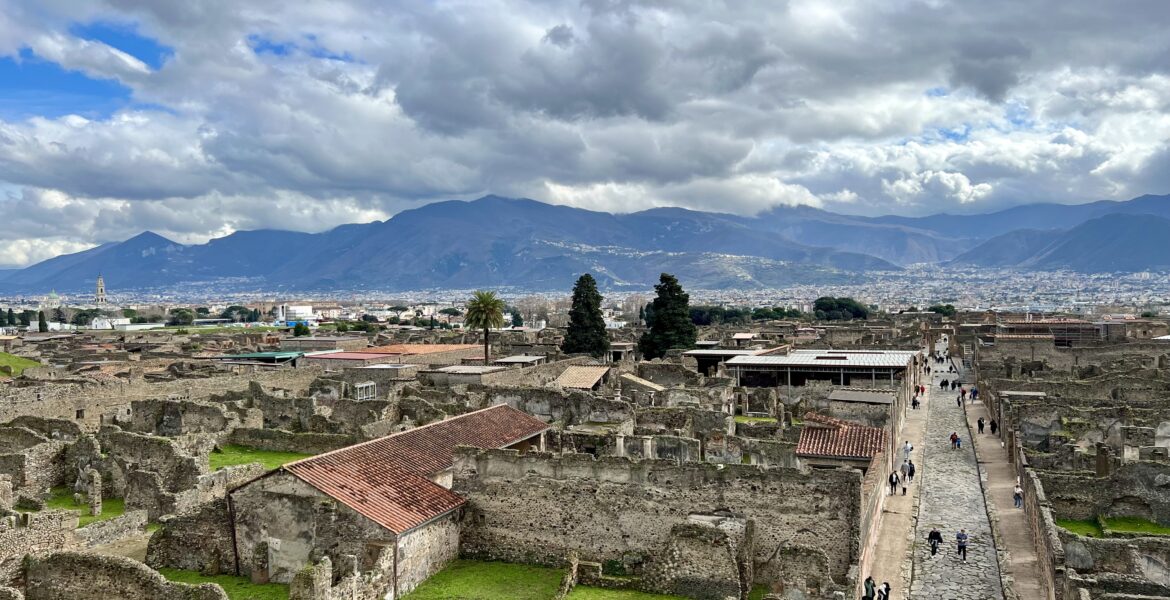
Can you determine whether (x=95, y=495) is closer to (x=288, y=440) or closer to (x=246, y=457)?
(x=246, y=457)

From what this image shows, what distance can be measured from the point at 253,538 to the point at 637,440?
1051 cm

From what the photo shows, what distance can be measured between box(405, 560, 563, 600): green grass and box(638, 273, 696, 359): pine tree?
148ft

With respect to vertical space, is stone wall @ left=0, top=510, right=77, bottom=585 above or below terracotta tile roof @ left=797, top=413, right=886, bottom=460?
below

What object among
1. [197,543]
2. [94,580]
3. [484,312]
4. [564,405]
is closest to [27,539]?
[197,543]

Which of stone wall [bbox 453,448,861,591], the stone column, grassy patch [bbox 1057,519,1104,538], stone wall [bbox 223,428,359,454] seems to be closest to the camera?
stone wall [bbox 453,448,861,591]

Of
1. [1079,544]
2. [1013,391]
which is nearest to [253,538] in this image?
A: [1079,544]

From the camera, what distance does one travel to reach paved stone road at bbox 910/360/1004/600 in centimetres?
1897

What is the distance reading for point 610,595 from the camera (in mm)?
17094

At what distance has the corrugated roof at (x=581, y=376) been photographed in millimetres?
39562

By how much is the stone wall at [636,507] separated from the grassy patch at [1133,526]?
394 inches

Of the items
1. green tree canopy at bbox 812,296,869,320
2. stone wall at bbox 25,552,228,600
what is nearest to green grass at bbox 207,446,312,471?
stone wall at bbox 25,552,228,600

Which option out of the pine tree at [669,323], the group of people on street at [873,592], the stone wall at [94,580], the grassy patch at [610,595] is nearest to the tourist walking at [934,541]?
the group of people on street at [873,592]

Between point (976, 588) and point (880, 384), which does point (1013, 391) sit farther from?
point (976, 588)

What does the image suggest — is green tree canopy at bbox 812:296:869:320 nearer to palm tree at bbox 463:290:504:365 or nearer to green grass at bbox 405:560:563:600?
palm tree at bbox 463:290:504:365
